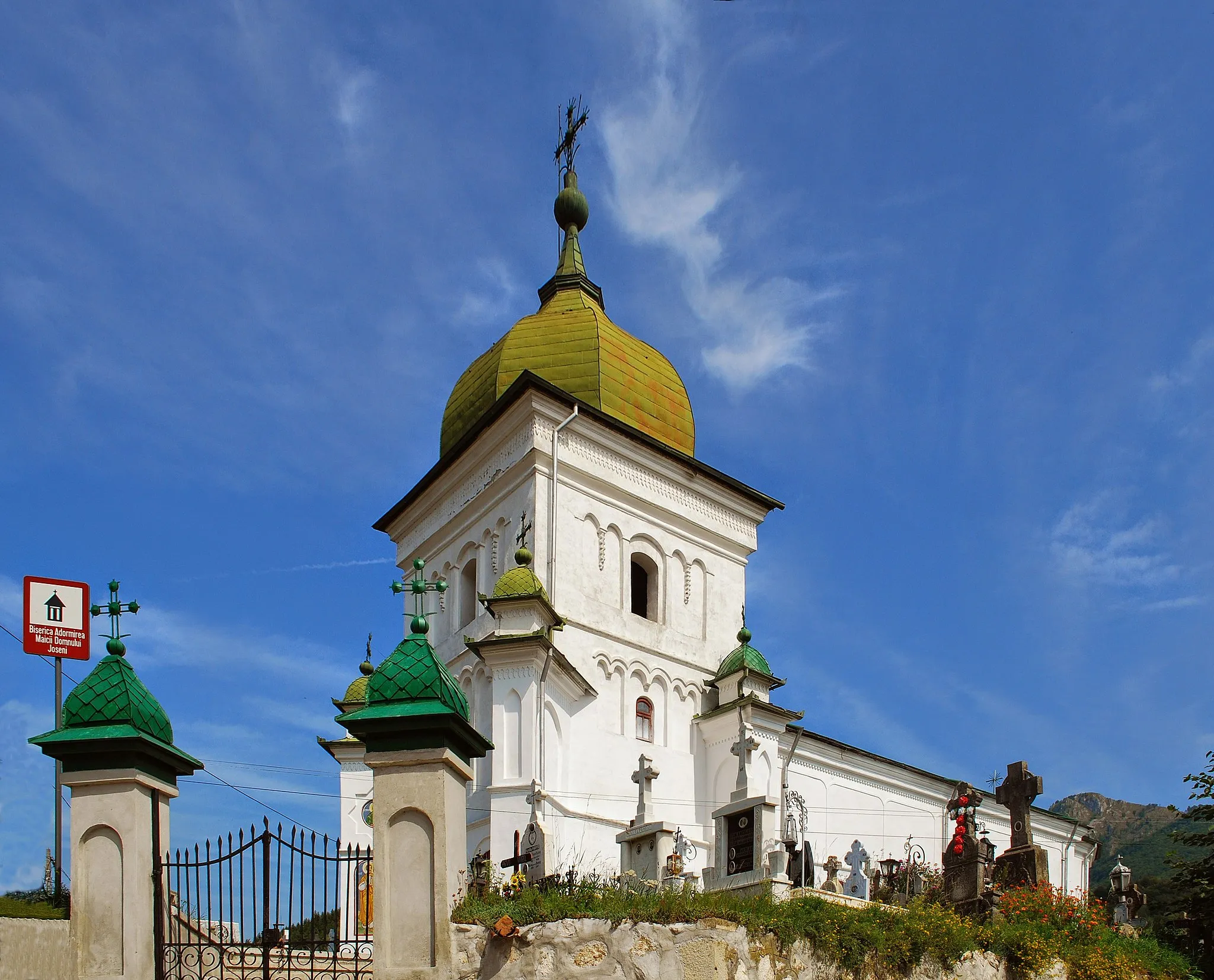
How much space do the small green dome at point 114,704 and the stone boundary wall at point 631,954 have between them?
9.61 ft

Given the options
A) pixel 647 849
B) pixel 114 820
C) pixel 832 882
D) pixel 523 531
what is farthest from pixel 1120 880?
pixel 114 820

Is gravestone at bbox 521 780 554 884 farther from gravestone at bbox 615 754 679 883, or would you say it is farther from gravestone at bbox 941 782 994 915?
gravestone at bbox 941 782 994 915

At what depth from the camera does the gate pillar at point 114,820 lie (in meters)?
10.0

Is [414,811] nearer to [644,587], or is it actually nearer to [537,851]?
[537,851]

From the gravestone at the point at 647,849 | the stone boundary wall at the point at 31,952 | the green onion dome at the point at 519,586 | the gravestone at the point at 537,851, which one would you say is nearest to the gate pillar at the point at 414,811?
the stone boundary wall at the point at 31,952

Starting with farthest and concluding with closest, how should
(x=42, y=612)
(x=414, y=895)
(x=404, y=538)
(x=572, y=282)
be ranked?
(x=572, y=282), (x=404, y=538), (x=42, y=612), (x=414, y=895)

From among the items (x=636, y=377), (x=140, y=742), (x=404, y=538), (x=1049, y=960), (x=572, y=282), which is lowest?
(x=1049, y=960)

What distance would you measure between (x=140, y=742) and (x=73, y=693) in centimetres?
80

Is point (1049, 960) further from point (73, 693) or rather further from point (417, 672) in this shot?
point (73, 693)

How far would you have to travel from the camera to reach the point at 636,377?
28938mm

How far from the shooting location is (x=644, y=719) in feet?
84.8

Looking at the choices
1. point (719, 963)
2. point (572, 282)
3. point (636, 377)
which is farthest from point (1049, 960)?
point (572, 282)

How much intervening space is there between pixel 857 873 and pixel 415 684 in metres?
19.4

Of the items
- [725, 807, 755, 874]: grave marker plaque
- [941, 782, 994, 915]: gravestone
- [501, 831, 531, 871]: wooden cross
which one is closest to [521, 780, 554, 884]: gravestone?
A: [501, 831, 531, 871]: wooden cross
